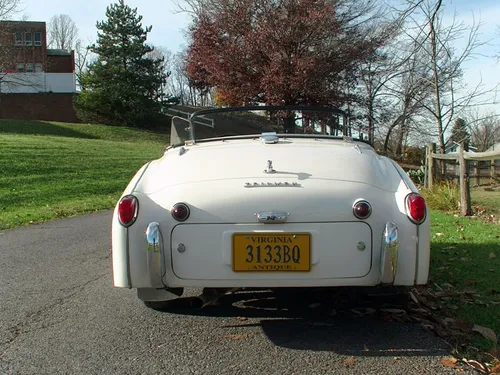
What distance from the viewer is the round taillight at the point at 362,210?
3.06m

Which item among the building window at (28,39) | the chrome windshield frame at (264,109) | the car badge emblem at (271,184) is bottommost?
the car badge emblem at (271,184)

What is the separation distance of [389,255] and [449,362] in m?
0.63

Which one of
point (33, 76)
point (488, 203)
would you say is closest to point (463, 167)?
point (488, 203)

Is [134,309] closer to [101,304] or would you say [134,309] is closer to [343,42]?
[101,304]

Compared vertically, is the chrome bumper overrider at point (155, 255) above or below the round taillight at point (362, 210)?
below

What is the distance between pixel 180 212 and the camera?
3.11m

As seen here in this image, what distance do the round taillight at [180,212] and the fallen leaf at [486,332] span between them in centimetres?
185

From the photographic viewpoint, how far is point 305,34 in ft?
65.4

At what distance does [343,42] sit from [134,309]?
18.8 m

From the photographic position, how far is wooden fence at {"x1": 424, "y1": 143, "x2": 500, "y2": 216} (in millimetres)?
8562

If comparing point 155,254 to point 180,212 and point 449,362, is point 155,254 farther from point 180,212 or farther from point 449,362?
point 449,362

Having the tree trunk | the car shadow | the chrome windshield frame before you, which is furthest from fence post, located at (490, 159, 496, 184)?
the car shadow

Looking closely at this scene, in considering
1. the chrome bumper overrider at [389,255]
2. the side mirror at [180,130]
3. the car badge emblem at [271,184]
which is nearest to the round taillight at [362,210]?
the chrome bumper overrider at [389,255]

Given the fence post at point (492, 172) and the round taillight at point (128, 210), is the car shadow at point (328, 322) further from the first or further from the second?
the fence post at point (492, 172)
